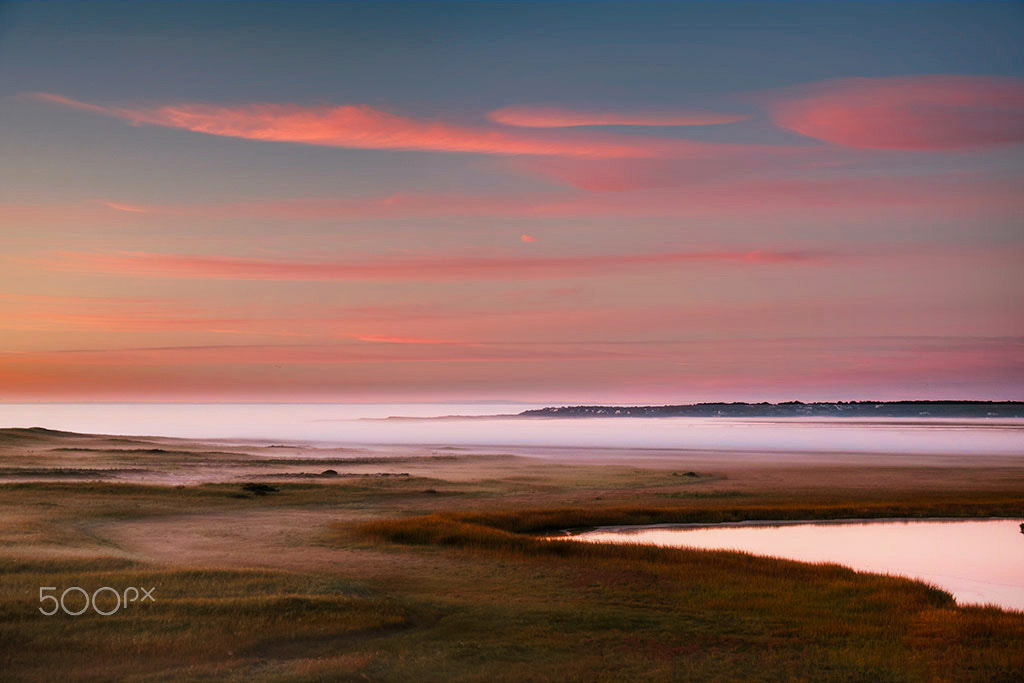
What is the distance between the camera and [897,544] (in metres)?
36.2

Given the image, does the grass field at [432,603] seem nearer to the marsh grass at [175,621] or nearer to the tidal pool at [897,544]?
the marsh grass at [175,621]

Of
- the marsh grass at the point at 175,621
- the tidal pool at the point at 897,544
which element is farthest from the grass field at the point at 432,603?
the tidal pool at the point at 897,544

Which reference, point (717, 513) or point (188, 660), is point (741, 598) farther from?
point (717, 513)

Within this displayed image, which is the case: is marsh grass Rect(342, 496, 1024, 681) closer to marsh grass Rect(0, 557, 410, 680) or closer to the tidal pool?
marsh grass Rect(0, 557, 410, 680)

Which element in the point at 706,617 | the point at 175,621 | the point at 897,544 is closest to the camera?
the point at 175,621

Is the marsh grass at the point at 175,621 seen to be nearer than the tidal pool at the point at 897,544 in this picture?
Yes

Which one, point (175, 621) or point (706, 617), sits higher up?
point (175, 621)

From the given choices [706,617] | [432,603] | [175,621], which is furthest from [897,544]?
[175,621]

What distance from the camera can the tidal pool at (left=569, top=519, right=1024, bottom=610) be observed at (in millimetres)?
28969

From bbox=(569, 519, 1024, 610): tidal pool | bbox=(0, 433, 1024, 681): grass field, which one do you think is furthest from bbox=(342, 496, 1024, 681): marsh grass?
bbox=(569, 519, 1024, 610): tidal pool

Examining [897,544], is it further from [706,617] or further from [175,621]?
[175,621]

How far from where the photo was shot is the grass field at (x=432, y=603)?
17.0m

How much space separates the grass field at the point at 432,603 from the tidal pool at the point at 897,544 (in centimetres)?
255

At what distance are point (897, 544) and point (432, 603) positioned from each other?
23.5 m
